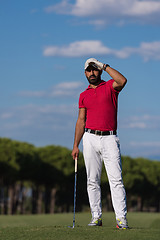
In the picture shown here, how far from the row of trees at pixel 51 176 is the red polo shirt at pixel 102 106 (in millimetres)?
31053

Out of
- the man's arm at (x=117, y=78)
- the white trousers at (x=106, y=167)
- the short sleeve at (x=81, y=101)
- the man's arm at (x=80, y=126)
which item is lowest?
the white trousers at (x=106, y=167)

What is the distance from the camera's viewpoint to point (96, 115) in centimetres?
1009

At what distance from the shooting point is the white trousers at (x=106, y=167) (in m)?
9.80

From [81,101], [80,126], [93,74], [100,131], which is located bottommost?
[100,131]

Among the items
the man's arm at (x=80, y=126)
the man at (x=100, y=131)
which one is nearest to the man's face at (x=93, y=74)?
the man at (x=100, y=131)

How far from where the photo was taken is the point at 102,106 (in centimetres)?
999

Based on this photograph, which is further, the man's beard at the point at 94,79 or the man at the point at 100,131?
the man's beard at the point at 94,79

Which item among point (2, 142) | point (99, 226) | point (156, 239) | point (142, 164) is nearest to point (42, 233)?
point (99, 226)

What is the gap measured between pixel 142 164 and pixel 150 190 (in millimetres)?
5523

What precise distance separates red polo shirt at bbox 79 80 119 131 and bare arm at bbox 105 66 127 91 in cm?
21

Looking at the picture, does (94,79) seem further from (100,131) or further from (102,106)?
(100,131)

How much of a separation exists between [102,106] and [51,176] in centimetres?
5719

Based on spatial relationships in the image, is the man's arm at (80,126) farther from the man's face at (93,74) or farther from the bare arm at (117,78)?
the bare arm at (117,78)

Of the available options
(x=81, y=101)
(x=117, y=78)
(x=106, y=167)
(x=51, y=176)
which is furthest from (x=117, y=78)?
(x=51, y=176)
